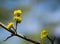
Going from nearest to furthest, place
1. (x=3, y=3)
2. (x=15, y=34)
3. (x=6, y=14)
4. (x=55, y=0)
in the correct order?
(x=15, y=34) < (x=6, y=14) < (x=3, y=3) < (x=55, y=0)

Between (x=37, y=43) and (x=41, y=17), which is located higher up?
(x=37, y=43)

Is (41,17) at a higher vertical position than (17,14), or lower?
lower

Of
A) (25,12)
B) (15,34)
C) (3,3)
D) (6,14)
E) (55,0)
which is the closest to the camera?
(15,34)

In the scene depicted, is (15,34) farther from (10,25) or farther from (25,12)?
(25,12)

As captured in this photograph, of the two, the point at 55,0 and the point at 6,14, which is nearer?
the point at 6,14

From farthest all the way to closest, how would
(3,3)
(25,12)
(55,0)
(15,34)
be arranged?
(55,0) < (3,3) < (25,12) < (15,34)

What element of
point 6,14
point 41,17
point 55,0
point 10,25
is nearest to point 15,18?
point 10,25

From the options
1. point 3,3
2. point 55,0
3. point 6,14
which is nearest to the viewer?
point 6,14

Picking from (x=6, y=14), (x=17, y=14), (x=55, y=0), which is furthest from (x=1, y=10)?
(x=17, y=14)

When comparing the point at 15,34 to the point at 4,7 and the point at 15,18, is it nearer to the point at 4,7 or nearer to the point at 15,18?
the point at 15,18
